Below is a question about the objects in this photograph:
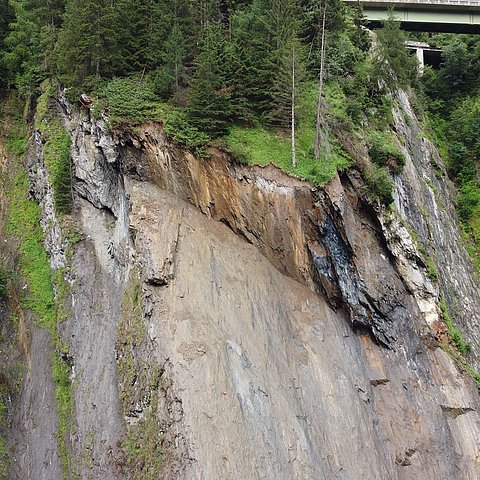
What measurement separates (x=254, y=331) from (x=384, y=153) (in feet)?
34.3

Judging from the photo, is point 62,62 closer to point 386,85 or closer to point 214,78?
point 214,78

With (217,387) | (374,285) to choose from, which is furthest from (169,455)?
(374,285)

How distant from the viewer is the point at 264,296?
18828mm

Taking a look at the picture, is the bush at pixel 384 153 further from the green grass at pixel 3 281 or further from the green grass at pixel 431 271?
the green grass at pixel 3 281

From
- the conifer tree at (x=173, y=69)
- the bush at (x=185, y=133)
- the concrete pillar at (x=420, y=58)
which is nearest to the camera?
the bush at (x=185, y=133)

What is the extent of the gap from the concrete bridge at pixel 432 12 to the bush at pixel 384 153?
25238mm

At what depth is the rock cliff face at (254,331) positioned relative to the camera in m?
15.4

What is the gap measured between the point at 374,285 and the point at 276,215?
4.97 metres

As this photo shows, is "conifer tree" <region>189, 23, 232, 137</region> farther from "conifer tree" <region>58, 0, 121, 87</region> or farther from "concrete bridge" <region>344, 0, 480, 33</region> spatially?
"concrete bridge" <region>344, 0, 480, 33</region>

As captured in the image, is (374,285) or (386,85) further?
(386,85)

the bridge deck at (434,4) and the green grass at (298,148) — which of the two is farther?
the bridge deck at (434,4)

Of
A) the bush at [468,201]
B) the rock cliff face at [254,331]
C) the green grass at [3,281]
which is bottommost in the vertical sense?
the green grass at [3,281]

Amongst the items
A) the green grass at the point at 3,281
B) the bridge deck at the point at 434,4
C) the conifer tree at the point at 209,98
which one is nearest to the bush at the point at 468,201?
the conifer tree at the point at 209,98

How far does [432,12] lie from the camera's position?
138 ft
